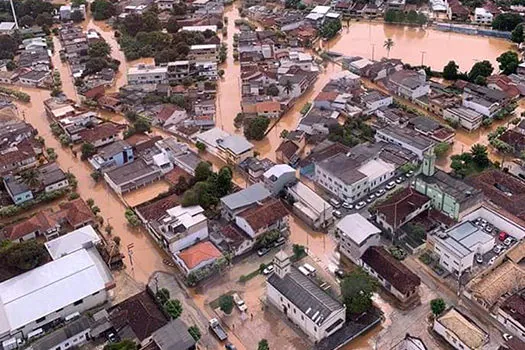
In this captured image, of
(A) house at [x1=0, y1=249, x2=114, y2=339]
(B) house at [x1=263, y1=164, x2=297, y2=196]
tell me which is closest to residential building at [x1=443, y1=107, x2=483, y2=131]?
(B) house at [x1=263, y1=164, x2=297, y2=196]

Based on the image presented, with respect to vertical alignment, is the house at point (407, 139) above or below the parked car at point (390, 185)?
above

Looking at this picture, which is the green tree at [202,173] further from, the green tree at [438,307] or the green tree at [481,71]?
the green tree at [481,71]

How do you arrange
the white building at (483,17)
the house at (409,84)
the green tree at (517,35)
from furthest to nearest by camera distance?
1. the white building at (483,17)
2. the green tree at (517,35)
3. the house at (409,84)

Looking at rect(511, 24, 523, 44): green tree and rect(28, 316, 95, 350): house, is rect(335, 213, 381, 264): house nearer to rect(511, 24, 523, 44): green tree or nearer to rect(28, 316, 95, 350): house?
rect(28, 316, 95, 350): house

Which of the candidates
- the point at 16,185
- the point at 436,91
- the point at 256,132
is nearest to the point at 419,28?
the point at 436,91

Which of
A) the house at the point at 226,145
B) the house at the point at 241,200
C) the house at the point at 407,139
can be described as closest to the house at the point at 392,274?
the house at the point at 241,200

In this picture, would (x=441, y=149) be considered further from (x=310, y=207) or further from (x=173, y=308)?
(x=173, y=308)

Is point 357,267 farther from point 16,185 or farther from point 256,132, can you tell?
point 16,185

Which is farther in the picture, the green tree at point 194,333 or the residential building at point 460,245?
the residential building at point 460,245
